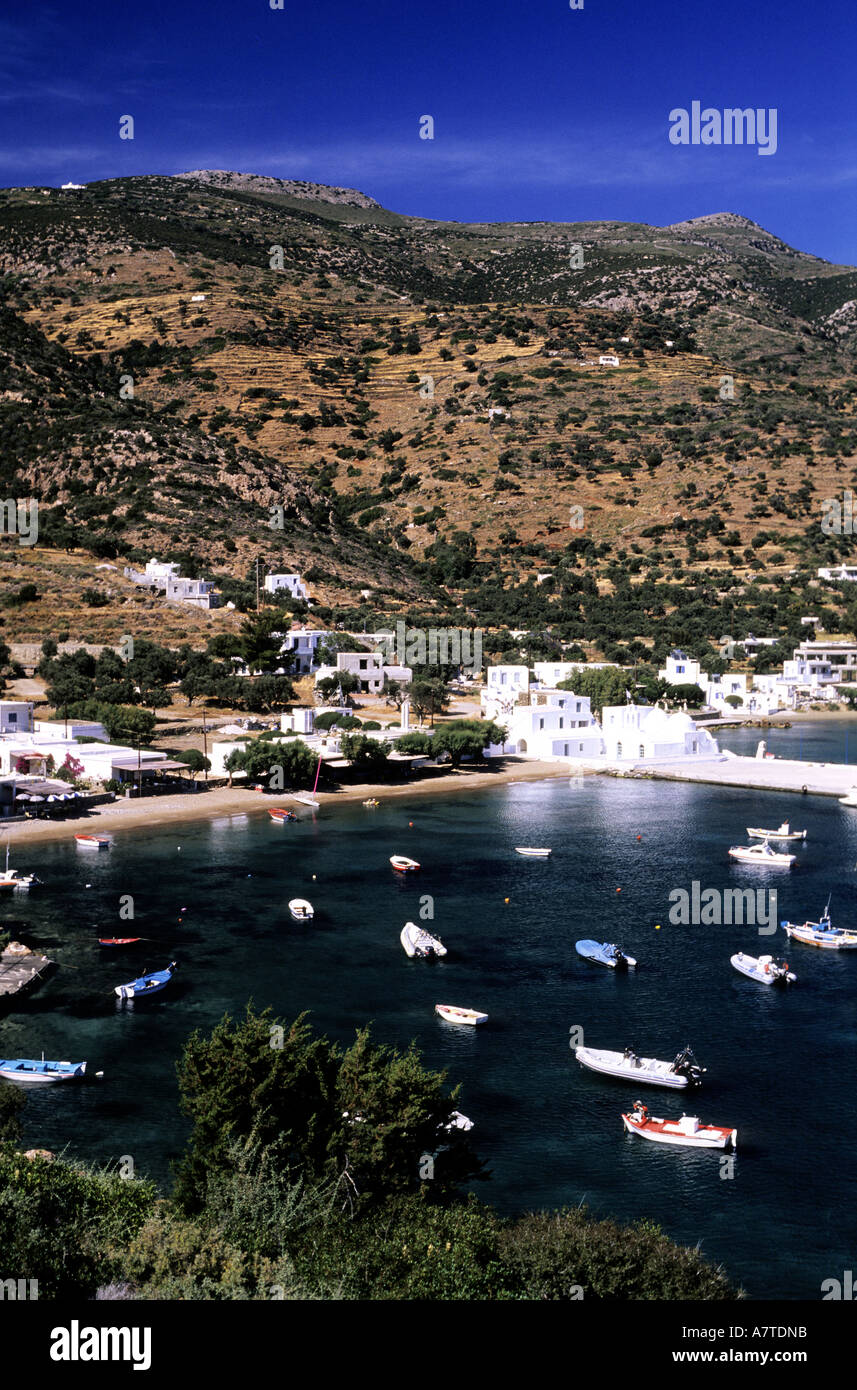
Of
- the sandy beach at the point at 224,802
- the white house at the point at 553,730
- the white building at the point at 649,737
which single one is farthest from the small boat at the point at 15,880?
the white building at the point at 649,737

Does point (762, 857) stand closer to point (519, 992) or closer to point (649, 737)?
point (519, 992)

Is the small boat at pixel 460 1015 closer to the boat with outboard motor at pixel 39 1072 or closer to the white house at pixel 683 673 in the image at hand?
the boat with outboard motor at pixel 39 1072

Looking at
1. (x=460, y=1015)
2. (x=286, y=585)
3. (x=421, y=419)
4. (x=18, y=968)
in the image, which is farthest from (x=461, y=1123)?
(x=421, y=419)

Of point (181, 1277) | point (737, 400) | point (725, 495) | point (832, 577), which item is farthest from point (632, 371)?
point (181, 1277)

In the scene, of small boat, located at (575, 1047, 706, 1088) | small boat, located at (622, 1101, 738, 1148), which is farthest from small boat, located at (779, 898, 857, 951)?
small boat, located at (622, 1101, 738, 1148)

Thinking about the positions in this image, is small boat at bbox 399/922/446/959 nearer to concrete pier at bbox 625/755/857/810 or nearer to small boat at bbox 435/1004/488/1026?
small boat at bbox 435/1004/488/1026
